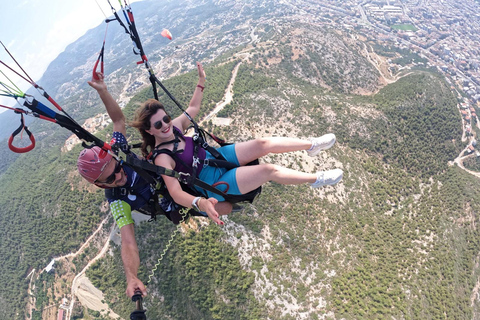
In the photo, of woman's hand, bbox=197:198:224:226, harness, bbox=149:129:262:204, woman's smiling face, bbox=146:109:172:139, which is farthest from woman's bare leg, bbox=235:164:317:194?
woman's smiling face, bbox=146:109:172:139

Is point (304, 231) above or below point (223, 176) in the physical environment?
below

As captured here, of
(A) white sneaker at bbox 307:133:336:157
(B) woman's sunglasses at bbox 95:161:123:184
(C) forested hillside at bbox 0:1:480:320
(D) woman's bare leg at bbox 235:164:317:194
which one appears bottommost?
(C) forested hillside at bbox 0:1:480:320

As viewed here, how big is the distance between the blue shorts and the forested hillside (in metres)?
17.4

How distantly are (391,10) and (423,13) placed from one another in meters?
15.6

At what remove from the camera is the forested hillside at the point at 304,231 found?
20.3 m

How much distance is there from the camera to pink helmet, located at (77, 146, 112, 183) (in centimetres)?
438

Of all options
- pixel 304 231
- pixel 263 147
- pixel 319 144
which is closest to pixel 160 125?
pixel 263 147

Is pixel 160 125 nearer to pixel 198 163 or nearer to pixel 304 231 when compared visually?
pixel 198 163

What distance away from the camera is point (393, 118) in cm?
3872

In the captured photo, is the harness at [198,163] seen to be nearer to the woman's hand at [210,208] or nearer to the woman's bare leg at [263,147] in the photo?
the woman's bare leg at [263,147]

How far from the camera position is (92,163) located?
4.38m

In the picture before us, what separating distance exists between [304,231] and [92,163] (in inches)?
890

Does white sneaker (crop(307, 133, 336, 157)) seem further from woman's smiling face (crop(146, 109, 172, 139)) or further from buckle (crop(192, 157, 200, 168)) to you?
woman's smiling face (crop(146, 109, 172, 139))

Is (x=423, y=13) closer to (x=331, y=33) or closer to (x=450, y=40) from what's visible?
(x=450, y=40)
